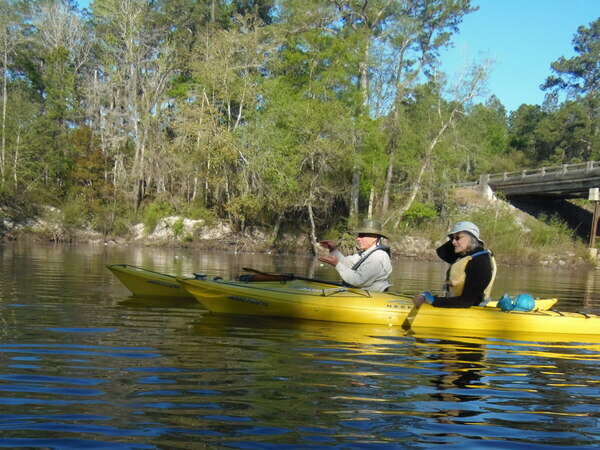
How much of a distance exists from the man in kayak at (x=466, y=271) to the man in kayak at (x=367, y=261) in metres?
0.77

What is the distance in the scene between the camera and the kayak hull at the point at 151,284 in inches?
367

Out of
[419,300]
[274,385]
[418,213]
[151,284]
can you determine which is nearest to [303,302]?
[419,300]

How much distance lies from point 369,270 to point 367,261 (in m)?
0.15

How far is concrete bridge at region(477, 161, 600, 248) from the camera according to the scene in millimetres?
31828

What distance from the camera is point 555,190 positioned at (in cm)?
3353

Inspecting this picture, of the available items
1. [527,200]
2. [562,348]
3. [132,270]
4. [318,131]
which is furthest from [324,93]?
[562,348]

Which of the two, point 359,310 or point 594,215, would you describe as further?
point 594,215

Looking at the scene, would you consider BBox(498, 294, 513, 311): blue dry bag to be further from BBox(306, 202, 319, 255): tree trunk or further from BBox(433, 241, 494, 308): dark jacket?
BBox(306, 202, 319, 255): tree trunk

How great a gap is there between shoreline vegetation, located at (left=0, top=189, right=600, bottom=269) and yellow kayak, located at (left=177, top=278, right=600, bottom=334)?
66.8 ft

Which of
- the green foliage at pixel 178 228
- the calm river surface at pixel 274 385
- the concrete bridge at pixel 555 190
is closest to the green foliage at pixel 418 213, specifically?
the concrete bridge at pixel 555 190

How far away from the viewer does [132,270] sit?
9.56m

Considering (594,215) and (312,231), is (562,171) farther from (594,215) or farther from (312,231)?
(312,231)

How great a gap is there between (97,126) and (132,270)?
30254mm

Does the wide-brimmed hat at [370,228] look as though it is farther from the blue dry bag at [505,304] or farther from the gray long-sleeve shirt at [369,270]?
the blue dry bag at [505,304]
